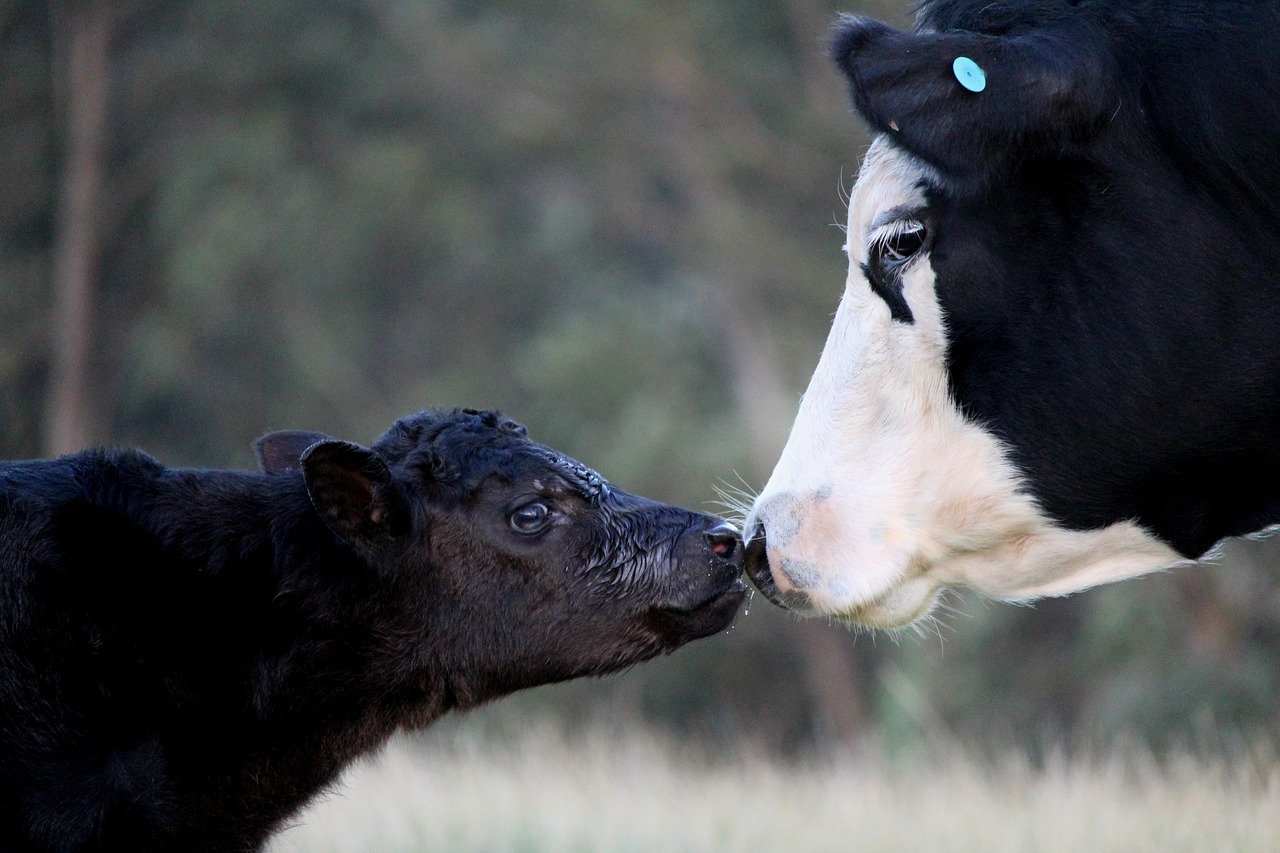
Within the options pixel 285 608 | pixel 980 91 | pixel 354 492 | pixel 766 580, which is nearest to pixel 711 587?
pixel 766 580

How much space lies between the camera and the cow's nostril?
4547 mm

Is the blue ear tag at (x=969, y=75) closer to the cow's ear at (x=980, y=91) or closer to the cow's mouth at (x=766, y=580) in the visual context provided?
the cow's ear at (x=980, y=91)

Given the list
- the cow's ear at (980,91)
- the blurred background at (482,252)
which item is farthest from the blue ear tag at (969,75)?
the blurred background at (482,252)

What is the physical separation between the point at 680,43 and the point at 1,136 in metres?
11.3

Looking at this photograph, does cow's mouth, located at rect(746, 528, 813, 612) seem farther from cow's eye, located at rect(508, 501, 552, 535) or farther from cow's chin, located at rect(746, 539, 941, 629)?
cow's eye, located at rect(508, 501, 552, 535)

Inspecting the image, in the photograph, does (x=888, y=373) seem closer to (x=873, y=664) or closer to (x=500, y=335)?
(x=873, y=664)

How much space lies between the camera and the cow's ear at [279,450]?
192 inches

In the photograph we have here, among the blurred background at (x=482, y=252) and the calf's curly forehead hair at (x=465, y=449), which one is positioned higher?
the blurred background at (x=482, y=252)

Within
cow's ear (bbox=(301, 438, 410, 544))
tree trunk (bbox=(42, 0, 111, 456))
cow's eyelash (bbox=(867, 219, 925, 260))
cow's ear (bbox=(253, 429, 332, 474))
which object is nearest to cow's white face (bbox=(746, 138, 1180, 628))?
cow's eyelash (bbox=(867, 219, 925, 260))

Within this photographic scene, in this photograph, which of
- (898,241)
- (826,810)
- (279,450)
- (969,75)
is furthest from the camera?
(826,810)

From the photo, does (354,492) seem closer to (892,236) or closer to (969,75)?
(892,236)

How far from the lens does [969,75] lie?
3588 millimetres

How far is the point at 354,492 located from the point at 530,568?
618 mm

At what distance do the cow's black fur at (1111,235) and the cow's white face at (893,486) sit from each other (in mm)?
78
